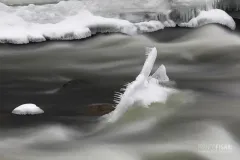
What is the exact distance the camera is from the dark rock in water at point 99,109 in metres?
1.06

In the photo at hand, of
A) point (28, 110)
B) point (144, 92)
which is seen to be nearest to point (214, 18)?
point (144, 92)

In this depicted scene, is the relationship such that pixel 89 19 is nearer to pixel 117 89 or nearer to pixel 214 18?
pixel 117 89

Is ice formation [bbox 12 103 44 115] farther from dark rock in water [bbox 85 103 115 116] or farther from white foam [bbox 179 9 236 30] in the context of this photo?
white foam [bbox 179 9 236 30]

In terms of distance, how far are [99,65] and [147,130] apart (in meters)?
0.31

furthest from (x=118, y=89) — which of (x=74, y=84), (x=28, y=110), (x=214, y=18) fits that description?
(x=214, y=18)

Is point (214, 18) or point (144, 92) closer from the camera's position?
point (144, 92)

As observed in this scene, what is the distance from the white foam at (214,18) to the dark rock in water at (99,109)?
1.35ft

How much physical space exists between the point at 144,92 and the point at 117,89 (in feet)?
0.29

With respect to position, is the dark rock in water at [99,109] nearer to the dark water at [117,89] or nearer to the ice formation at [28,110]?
the dark water at [117,89]

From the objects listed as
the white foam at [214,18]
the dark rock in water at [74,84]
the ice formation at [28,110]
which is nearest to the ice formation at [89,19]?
the white foam at [214,18]

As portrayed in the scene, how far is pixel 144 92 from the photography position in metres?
1.08

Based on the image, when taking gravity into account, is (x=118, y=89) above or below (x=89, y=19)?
below

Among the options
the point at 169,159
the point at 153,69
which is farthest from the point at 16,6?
the point at 169,159

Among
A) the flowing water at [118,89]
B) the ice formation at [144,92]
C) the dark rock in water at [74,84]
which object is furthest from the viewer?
the dark rock in water at [74,84]
